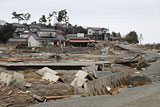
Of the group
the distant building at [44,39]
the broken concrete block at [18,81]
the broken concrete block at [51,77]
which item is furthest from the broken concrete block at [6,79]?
the distant building at [44,39]

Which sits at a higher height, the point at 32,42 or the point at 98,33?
the point at 98,33

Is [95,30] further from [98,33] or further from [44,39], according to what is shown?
[44,39]

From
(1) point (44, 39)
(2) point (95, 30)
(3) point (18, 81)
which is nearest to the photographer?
(3) point (18, 81)

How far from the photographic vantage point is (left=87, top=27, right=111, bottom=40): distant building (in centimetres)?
6488

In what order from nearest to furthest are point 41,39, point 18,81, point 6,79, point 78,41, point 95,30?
point 18,81 < point 6,79 < point 41,39 < point 78,41 < point 95,30

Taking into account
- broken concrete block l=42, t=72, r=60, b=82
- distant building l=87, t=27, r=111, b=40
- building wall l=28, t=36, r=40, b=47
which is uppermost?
distant building l=87, t=27, r=111, b=40

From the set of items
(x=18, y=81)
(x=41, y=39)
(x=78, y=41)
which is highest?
(x=41, y=39)

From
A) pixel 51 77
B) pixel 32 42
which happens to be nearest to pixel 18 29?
pixel 32 42

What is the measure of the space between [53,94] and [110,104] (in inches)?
131

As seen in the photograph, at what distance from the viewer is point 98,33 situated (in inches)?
2594

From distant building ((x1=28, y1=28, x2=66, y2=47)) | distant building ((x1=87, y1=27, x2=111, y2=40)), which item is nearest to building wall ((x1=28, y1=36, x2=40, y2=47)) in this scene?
distant building ((x1=28, y1=28, x2=66, y2=47))

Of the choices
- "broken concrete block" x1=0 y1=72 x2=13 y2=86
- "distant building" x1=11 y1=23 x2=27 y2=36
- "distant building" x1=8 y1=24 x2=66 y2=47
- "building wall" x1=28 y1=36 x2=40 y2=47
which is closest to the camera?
"broken concrete block" x1=0 y1=72 x2=13 y2=86

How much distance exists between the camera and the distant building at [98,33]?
213 feet

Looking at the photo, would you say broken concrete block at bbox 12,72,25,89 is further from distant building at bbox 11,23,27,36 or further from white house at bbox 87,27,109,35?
white house at bbox 87,27,109,35
